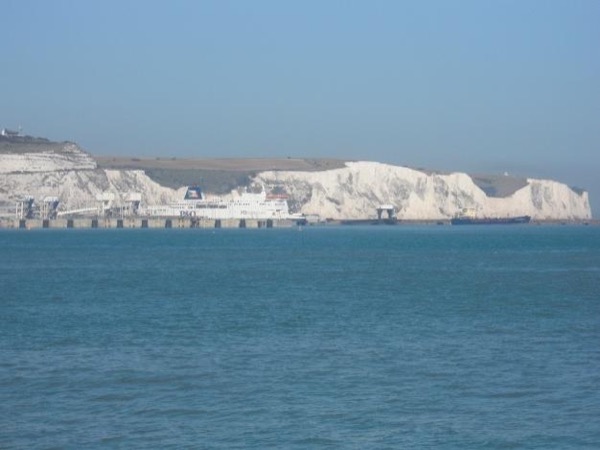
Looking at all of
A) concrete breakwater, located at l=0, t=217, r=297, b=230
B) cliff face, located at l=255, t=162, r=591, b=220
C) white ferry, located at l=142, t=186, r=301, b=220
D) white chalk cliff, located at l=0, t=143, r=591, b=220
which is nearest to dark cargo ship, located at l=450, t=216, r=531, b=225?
white chalk cliff, located at l=0, t=143, r=591, b=220

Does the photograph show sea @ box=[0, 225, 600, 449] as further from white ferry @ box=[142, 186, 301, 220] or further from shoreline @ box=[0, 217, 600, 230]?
white ferry @ box=[142, 186, 301, 220]

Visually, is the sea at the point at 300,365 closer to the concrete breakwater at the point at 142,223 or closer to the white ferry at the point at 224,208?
the concrete breakwater at the point at 142,223

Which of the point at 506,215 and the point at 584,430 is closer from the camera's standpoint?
the point at 584,430

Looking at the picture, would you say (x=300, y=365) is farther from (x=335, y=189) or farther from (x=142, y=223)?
(x=335, y=189)

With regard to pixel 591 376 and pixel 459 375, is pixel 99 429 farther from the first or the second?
pixel 591 376

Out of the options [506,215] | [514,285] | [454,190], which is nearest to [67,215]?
[454,190]
